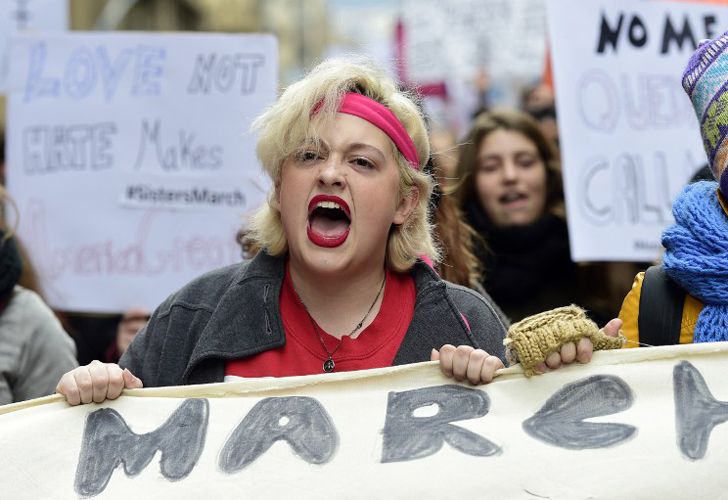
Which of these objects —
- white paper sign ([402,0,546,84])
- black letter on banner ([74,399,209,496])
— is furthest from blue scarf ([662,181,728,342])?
white paper sign ([402,0,546,84])

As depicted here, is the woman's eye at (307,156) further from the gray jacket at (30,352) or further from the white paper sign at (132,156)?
the white paper sign at (132,156)

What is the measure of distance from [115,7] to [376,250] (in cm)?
1576

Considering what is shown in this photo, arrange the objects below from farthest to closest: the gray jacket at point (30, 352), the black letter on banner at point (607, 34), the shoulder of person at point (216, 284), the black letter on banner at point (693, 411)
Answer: the black letter on banner at point (607, 34), the gray jacket at point (30, 352), the shoulder of person at point (216, 284), the black letter on banner at point (693, 411)

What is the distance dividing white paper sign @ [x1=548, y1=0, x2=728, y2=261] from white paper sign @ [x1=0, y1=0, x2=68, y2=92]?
201cm

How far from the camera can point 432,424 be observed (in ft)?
8.49

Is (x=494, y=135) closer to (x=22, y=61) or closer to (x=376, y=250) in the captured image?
(x=22, y=61)

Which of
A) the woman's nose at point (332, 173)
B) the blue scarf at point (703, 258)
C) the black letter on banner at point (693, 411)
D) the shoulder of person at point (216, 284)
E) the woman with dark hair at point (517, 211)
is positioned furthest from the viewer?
the woman with dark hair at point (517, 211)

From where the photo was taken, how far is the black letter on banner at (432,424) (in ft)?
8.29

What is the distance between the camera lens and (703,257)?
2568 mm

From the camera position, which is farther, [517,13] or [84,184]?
[517,13]

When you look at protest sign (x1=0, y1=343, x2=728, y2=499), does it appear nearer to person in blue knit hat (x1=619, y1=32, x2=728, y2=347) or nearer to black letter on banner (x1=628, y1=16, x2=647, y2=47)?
person in blue knit hat (x1=619, y1=32, x2=728, y2=347)

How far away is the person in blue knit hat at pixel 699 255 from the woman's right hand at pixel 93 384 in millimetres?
1028

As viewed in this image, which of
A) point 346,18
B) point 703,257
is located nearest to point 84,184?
point 703,257

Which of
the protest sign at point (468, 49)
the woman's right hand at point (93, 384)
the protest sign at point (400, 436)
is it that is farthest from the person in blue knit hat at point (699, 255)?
the protest sign at point (468, 49)
